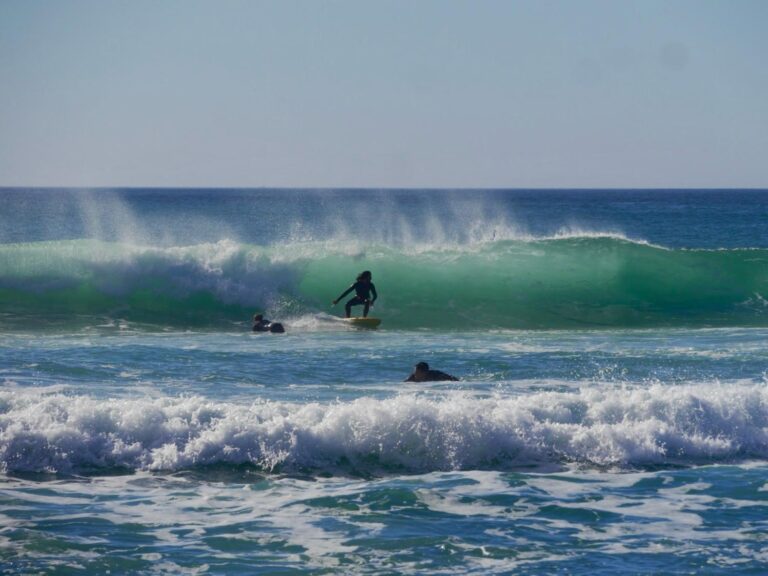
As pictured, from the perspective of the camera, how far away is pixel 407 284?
29109mm

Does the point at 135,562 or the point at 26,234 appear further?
the point at 26,234

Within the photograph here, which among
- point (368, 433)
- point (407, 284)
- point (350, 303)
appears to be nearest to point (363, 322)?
point (350, 303)

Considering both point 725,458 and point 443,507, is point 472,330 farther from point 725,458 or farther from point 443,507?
point 443,507

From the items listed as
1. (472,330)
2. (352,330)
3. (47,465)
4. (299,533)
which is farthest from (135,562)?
(472,330)

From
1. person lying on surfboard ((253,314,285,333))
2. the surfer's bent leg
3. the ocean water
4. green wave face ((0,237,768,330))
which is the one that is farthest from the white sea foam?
green wave face ((0,237,768,330))

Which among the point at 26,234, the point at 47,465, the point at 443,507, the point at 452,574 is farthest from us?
the point at 26,234

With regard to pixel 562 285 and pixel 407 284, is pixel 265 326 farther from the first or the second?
pixel 562 285

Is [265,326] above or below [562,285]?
below

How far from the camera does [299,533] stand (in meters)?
9.62

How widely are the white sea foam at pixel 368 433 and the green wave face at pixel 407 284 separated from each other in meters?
12.1

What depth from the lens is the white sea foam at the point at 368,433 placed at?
474 inches

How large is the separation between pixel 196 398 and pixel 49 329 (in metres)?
11.6

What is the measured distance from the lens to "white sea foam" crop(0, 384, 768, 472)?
1205cm

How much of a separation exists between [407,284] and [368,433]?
16.7m
